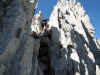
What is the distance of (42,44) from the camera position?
93.2 feet

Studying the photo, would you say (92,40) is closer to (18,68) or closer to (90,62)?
(90,62)

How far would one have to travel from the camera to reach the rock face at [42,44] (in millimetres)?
12789

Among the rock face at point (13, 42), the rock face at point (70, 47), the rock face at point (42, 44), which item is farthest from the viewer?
the rock face at point (70, 47)

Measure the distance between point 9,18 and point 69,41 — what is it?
1717 cm

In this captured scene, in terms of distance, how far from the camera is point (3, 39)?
12.5 metres

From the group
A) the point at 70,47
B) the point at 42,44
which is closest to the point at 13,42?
the point at 42,44

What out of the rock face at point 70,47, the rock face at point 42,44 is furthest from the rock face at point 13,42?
the rock face at point 70,47

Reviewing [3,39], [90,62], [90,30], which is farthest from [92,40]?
[3,39]

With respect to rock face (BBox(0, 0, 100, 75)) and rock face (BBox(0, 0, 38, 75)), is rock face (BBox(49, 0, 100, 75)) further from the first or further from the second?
rock face (BBox(0, 0, 38, 75))

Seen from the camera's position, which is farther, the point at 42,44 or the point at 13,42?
the point at 42,44

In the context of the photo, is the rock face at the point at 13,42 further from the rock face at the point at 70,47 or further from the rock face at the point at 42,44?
the rock face at the point at 70,47

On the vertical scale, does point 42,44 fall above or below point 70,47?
above

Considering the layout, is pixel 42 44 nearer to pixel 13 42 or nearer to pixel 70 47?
pixel 70 47

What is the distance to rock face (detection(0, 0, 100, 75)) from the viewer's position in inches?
504
